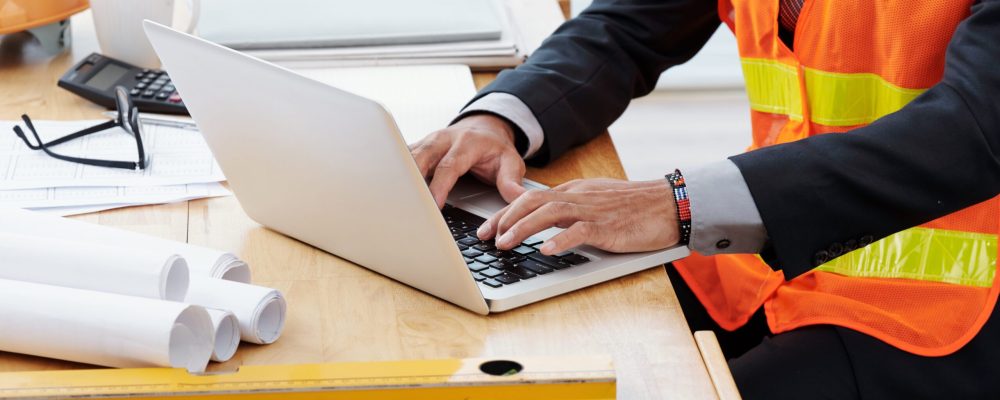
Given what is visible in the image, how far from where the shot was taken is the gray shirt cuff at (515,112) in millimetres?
1186

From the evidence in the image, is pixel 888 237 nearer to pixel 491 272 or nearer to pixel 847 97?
pixel 847 97

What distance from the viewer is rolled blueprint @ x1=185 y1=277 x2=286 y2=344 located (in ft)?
2.64

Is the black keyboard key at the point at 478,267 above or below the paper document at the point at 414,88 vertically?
above

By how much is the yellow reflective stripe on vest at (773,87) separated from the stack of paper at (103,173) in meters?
0.60

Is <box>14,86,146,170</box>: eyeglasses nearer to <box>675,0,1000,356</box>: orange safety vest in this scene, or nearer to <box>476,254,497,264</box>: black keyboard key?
<box>476,254,497,264</box>: black keyboard key

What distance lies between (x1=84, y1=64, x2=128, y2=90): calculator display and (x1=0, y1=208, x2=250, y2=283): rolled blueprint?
52 cm

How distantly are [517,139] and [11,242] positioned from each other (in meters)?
0.54

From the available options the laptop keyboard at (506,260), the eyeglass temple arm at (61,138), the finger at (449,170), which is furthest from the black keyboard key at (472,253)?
the eyeglass temple arm at (61,138)

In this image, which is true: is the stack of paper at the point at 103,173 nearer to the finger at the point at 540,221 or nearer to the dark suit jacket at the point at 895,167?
the finger at the point at 540,221

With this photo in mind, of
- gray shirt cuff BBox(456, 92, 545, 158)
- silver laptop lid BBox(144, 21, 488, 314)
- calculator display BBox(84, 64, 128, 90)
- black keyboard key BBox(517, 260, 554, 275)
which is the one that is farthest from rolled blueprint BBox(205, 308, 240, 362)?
calculator display BBox(84, 64, 128, 90)

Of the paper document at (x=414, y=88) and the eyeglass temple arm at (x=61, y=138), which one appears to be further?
the paper document at (x=414, y=88)

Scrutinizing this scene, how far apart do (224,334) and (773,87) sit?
0.71 meters

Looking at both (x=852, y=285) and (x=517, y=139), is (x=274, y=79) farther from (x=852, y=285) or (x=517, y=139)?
(x=852, y=285)

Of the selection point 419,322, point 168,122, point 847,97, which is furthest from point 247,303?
point 847,97
